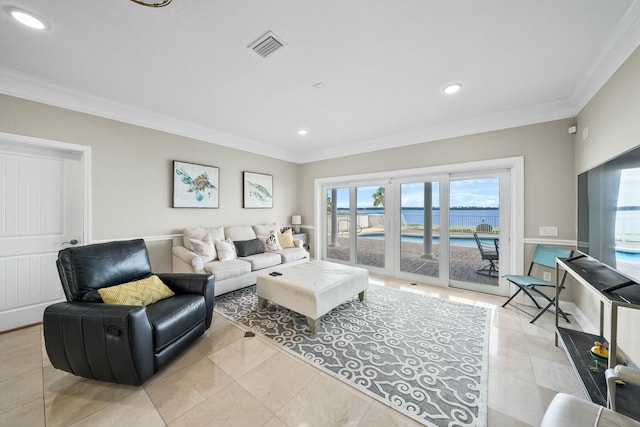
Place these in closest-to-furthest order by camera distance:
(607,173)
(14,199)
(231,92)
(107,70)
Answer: (607,173) < (107,70) < (14,199) < (231,92)

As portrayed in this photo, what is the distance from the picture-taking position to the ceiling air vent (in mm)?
1869

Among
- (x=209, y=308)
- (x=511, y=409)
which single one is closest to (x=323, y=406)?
(x=511, y=409)

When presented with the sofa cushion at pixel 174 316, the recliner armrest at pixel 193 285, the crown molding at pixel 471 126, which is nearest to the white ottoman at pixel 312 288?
the recliner armrest at pixel 193 285

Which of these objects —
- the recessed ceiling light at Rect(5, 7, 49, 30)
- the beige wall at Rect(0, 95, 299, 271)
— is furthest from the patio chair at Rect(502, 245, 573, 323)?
the recessed ceiling light at Rect(5, 7, 49, 30)

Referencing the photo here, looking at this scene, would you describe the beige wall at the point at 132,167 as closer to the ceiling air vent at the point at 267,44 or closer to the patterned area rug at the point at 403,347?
the patterned area rug at the point at 403,347

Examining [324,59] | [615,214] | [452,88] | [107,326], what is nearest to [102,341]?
[107,326]

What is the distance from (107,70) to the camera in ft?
7.66

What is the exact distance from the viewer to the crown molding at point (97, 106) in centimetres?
242

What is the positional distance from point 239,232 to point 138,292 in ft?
7.59

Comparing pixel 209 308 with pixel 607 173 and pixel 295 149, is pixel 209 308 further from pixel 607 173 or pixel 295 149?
pixel 295 149

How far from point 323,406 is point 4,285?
12.0 feet

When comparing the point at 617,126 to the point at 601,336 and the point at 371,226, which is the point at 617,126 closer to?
the point at 601,336

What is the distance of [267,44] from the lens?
1944 millimetres

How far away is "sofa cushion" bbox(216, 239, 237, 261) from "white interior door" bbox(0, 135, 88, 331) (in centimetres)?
160
